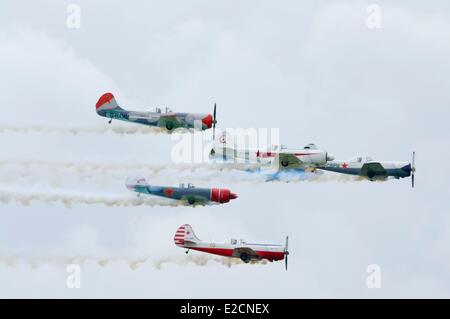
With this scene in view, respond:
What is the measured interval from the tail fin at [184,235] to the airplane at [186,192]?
400cm

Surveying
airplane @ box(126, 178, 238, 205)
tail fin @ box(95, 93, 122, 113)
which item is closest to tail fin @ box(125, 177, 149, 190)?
airplane @ box(126, 178, 238, 205)

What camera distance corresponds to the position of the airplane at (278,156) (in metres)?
108

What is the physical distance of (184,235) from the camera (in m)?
109

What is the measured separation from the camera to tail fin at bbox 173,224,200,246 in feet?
356

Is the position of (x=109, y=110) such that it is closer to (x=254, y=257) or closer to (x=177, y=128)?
(x=177, y=128)

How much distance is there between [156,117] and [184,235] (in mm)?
7718

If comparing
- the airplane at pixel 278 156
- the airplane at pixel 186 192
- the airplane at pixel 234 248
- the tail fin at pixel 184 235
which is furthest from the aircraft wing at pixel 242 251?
the airplane at pixel 278 156

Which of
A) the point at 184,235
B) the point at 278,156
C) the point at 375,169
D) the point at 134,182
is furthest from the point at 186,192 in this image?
the point at 375,169

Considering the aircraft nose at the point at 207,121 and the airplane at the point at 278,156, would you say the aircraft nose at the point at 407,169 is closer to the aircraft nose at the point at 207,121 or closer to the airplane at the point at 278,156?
the airplane at the point at 278,156

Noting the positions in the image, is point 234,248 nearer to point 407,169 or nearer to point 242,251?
point 242,251

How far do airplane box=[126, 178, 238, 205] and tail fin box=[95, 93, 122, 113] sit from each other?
5.36 m

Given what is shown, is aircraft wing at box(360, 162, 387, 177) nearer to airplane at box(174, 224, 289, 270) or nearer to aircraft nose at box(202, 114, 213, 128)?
airplane at box(174, 224, 289, 270)
